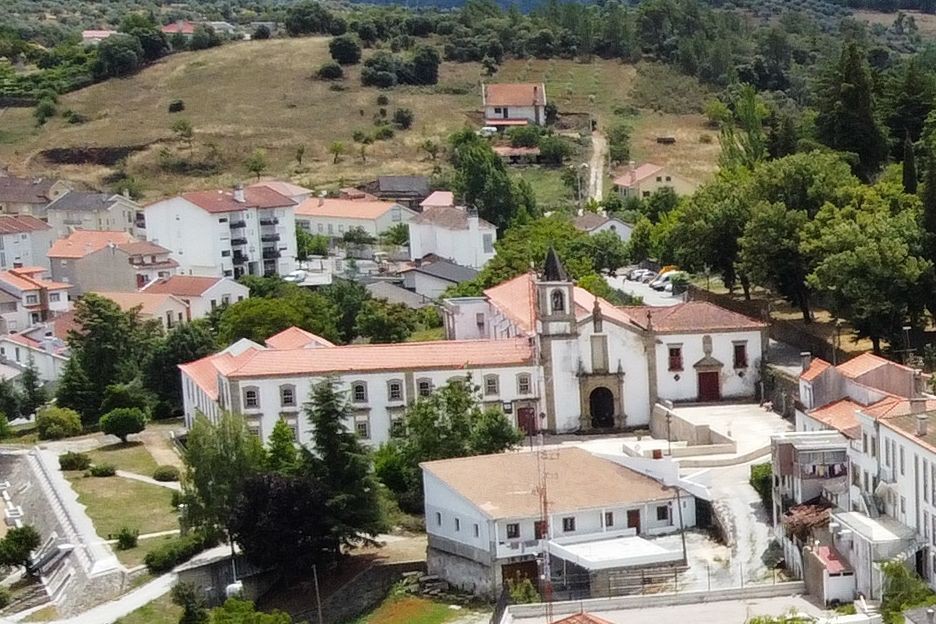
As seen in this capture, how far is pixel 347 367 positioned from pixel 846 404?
17.7 meters

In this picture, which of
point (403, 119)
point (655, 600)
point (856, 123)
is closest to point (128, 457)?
point (655, 600)

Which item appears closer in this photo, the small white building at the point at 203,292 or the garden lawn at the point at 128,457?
the garden lawn at the point at 128,457

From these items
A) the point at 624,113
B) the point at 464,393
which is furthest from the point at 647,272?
the point at 624,113

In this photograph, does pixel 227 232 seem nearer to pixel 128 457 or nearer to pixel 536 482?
pixel 128 457

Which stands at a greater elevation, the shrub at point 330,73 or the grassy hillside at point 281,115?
the shrub at point 330,73

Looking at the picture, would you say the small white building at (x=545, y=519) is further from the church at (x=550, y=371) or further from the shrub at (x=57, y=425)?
the shrub at (x=57, y=425)

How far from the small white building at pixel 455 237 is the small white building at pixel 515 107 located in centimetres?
3110

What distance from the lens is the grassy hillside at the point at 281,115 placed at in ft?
389

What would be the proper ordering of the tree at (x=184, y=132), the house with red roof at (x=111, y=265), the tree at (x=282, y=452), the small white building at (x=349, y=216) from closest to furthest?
the tree at (x=282, y=452), the house with red roof at (x=111, y=265), the small white building at (x=349, y=216), the tree at (x=184, y=132)

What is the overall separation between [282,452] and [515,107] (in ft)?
250

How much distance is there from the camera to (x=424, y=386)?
187 ft

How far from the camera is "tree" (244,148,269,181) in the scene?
116938 millimetres

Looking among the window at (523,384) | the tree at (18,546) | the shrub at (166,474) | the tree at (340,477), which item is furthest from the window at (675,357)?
the tree at (18,546)

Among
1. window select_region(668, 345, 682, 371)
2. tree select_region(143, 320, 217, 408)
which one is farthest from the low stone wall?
tree select_region(143, 320, 217, 408)
